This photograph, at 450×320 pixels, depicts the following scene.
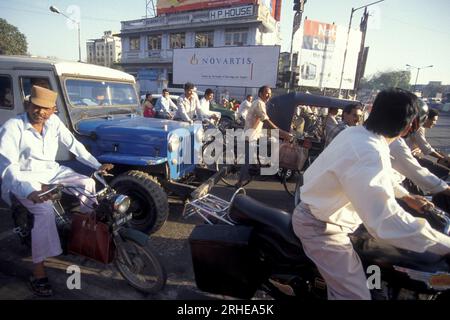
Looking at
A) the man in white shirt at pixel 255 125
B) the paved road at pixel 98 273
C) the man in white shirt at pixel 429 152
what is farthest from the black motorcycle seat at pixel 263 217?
the man in white shirt at pixel 429 152

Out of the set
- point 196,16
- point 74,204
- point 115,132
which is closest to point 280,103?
point 115,132

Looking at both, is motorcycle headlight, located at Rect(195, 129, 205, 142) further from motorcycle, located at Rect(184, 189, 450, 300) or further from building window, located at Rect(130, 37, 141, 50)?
building window, located at Rect(130, 37, 141, 50)

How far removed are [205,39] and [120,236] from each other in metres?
29.2

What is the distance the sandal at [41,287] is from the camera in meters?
2.45

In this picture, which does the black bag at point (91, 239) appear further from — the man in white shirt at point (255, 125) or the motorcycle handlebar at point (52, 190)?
the man in white shirt at point (255, 125)

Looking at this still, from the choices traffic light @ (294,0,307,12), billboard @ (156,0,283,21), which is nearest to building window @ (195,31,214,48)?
billboard @ (156,0,283,21)

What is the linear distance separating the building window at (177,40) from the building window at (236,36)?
533cm

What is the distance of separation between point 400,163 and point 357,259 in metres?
1.38

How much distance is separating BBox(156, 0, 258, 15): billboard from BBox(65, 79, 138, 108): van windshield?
23875mm

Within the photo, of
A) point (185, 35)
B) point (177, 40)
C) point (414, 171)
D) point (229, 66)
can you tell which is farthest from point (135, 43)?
point (414, 171)

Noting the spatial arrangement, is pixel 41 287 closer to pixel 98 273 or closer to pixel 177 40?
pixel 98 273

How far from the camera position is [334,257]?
5.47 feet

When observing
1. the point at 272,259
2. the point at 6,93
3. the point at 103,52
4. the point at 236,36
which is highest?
the point at 103,52

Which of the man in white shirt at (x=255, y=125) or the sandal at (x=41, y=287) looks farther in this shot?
the man in white shirt at (x=255, y=125)
